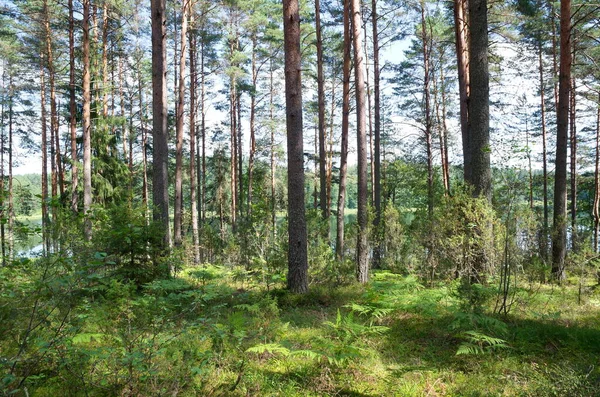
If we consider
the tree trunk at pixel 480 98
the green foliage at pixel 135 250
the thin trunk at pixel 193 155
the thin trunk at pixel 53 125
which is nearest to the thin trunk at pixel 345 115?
the tree trunk at pixel 480 98

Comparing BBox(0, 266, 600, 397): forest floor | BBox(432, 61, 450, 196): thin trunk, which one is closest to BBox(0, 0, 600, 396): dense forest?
BBox(0, 266, 600, 397): forest floor

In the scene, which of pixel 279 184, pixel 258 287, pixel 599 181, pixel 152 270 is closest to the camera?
pixel 152 270

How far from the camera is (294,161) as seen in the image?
20.4 feet

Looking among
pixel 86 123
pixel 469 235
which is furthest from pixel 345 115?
pixel 86 123

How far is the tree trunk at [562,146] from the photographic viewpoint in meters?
8.96

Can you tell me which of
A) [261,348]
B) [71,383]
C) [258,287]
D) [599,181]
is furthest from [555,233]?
[599,181]

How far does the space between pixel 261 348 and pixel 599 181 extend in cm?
2286

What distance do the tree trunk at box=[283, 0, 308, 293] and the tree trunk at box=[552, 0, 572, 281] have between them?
7324mm

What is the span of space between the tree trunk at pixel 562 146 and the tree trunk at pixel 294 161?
24.0ft

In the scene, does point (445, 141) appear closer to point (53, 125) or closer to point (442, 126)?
point (442, 126)

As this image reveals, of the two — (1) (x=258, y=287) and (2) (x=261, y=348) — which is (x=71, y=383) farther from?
(1) (x=258, y=287)

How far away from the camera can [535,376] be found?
308cm

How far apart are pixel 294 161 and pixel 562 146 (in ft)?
26.3

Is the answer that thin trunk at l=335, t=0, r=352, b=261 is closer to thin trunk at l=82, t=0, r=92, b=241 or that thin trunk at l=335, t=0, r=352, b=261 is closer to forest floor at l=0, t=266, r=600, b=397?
forest floor at l=0, t=266, r=600, b=397
